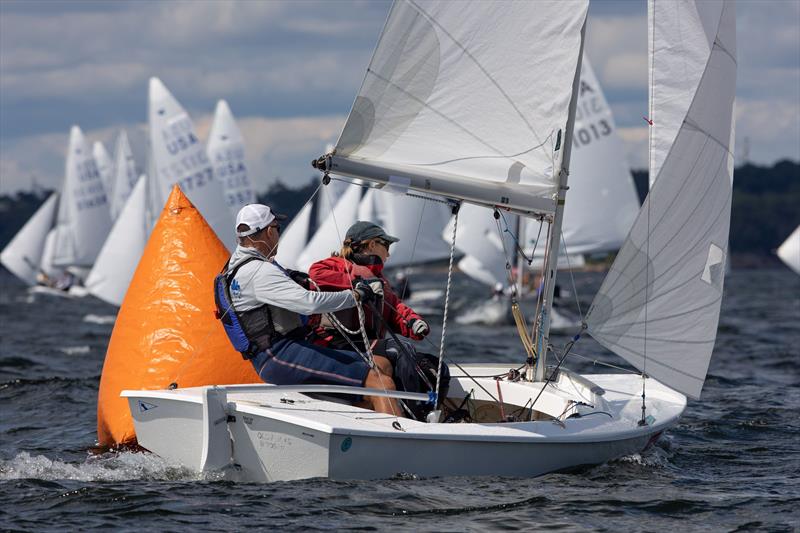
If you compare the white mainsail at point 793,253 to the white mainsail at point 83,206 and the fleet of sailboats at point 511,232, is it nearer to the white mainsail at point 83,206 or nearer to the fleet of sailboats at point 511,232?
the fleet of sailboats at point 511,232

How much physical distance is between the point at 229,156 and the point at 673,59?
19944 millimetres

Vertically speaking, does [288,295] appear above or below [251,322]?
above

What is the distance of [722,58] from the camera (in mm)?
6375

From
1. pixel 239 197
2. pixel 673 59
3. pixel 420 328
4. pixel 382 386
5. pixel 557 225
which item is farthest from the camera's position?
pixel 239 197

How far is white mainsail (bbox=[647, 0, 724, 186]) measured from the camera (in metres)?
6.59

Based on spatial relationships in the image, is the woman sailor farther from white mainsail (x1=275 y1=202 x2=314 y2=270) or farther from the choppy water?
white mainsail (x1=275 y1=202 x2=314 y2=270)

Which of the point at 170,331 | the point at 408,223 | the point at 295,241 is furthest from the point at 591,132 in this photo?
the point at 170,331

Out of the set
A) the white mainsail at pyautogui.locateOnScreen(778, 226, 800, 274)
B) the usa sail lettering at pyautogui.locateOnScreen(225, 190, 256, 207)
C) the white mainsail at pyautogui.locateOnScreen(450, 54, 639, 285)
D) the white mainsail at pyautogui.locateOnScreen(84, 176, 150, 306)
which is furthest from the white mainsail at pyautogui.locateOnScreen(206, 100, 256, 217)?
the white mainsail at pyautogui.locateOnScreen(778, 226, 800, 274)

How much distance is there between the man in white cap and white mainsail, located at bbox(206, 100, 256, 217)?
765 inches

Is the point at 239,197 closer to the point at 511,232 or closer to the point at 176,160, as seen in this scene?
the point at 176,160

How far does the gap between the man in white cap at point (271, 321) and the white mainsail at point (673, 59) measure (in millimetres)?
2158

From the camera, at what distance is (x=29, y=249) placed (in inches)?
1650

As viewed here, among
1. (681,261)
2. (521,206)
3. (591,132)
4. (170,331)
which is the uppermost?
(591,132)

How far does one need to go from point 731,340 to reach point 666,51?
9825 mm
